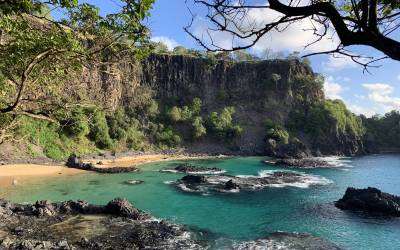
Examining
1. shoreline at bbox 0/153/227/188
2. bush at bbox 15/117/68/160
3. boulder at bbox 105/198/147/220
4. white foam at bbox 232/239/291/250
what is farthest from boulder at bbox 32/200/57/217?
bush at bbox 15/117/68/160

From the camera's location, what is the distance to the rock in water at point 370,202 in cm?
2792

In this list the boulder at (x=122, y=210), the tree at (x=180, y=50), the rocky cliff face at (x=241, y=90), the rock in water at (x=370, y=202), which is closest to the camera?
the boulder at (x=122, y=210)

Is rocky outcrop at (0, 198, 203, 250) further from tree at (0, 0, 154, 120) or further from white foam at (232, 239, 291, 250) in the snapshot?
tree at (0, 0, 154, 120)

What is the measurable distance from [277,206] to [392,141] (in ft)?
249

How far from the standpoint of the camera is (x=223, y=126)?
7238 cm

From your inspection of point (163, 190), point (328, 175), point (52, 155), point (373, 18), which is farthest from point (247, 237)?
point (52, 155)

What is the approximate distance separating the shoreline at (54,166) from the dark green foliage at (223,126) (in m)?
12.4

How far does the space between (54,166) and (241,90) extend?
46.8 m

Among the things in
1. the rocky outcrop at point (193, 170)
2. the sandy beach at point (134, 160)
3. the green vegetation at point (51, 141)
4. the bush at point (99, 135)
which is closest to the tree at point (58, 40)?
the rocky outcrop at point (193, 170)

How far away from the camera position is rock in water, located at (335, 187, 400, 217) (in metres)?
27.9

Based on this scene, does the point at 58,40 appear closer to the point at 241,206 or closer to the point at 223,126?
the point at 241,206

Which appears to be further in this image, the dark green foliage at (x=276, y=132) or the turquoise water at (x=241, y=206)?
the dark green foliage at (x=276, y=132)

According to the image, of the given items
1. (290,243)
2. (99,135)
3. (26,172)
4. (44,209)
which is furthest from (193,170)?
(290,243)

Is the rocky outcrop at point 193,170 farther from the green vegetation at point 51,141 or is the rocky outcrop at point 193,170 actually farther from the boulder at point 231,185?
the green vegetation at point 51,141
